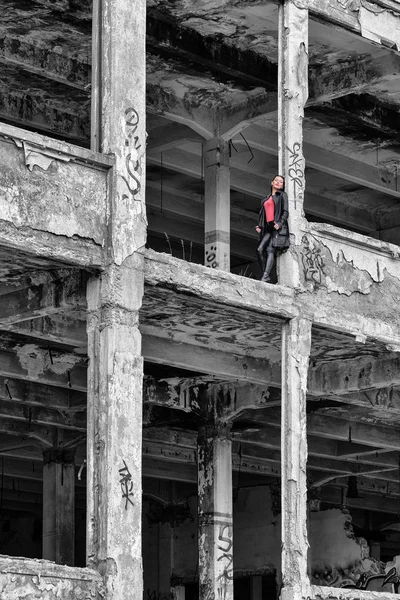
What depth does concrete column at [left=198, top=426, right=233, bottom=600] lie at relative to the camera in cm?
2155

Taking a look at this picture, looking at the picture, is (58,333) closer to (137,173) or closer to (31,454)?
(137,173)

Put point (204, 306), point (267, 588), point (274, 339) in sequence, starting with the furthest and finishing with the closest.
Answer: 1. point (267, 588)
2. point (274, 339)
3. point (204, 306)

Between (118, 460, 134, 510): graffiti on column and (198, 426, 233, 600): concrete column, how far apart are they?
246 inches

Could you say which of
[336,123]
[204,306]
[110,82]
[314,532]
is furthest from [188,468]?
[110,82]

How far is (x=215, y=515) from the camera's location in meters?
21.9

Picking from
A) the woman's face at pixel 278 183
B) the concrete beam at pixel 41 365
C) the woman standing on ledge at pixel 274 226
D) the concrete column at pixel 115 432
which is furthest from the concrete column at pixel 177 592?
the concrete column at pixel 115 432

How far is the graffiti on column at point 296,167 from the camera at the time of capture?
1816 centimetres

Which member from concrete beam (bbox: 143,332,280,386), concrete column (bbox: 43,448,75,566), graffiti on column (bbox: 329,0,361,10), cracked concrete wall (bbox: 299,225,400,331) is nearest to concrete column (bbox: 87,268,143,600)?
cracked concrete wall (bbox: 299,225,400,331)

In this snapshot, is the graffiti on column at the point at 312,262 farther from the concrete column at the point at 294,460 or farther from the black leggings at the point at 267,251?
the concrete column at the point at 294,460

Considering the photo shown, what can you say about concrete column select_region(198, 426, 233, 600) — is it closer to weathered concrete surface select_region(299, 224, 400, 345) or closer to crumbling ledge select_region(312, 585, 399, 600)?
crumbling ledge select_region(312, 585, 399, 600)

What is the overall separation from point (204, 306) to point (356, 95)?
5.81m

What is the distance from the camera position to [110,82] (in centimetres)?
1627

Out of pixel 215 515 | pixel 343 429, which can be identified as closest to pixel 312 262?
pixel 215 515

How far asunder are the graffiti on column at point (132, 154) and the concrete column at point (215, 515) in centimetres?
691
